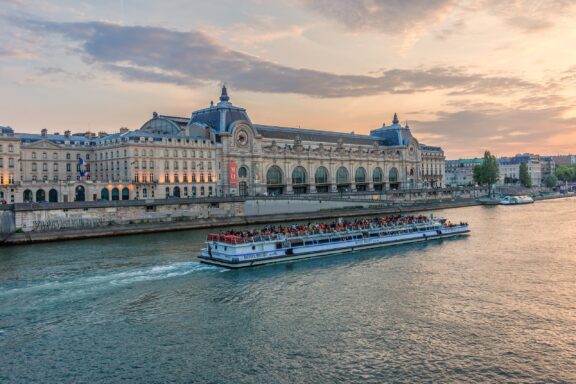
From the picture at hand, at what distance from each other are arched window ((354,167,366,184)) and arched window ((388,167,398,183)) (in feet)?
43.0

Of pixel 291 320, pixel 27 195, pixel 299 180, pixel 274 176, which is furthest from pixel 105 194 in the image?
pixel 291 320

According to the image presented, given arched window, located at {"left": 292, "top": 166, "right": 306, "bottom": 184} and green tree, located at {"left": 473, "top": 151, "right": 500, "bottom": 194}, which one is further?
green tree, located at {"left": 473, "top": 151, "right": 500, "bottom": 194}

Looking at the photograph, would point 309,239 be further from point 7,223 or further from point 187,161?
point 187,161

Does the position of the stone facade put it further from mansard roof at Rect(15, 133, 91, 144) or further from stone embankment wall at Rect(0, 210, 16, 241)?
stone embankment wall at Rect(0, 210, 16, 241)

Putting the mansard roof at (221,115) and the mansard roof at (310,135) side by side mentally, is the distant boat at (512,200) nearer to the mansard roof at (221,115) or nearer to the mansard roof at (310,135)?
the mansard roof at (310,135)

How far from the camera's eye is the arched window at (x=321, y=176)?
12962 cm

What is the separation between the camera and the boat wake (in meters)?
37.6

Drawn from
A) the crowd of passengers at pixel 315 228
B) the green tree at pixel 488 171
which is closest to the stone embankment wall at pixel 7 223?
the crowd of passengers at pixel 315 228

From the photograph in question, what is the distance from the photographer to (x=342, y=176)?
13800cm

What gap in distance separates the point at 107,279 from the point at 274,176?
80.5 meters

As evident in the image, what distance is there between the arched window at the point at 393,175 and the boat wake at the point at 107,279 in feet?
378

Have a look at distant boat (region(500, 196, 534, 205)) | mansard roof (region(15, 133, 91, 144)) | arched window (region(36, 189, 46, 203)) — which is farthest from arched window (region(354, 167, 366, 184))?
arched window (region(36, 189, 46, 203))

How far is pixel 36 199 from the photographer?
3226 inches

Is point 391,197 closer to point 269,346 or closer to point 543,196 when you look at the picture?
point 543,196
